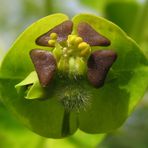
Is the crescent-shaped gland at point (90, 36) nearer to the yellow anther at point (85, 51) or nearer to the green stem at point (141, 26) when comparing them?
the yellow anther at point (85, 51)

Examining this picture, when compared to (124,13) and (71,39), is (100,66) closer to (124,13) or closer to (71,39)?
(71,39)

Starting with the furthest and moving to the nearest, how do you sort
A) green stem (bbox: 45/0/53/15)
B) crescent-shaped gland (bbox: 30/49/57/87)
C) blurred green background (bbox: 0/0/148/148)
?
green stem (bbox: 45/0/53/15) < blurred green background (bbox: 0/0/148/148) < crescent-shaped gland (bbox: 30/49/57/87)

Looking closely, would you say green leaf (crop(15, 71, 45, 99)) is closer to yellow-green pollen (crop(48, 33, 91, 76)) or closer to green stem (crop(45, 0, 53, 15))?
yellow-green pollen (crop(48, 33, 91, 76))

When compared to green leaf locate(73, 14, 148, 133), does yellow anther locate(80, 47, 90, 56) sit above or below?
above

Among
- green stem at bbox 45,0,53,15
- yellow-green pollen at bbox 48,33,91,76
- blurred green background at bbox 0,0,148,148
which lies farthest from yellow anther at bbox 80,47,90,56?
green stem at bbox 45,0,53,15

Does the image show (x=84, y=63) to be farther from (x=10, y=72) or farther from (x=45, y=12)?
(x=45, y=12)

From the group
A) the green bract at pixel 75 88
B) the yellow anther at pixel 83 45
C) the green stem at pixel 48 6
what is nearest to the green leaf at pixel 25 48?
the green bract at pixel 75 88
